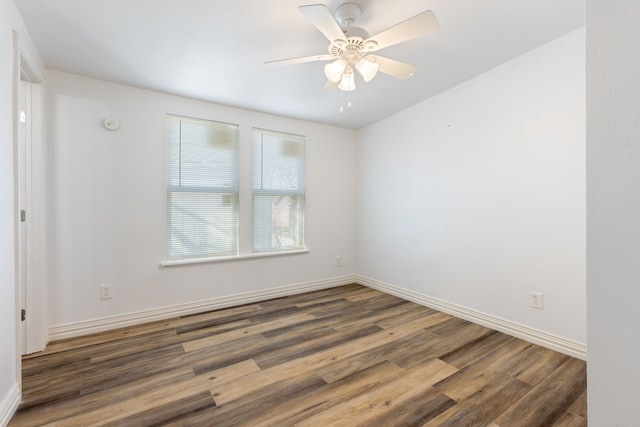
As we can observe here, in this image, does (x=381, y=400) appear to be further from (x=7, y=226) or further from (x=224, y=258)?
(x=7, y=226)

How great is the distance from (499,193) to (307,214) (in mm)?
2182

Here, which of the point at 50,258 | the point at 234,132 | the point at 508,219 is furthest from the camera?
the point at 234,132

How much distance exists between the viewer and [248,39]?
6.62ft

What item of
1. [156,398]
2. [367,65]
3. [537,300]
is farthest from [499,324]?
[156,398]

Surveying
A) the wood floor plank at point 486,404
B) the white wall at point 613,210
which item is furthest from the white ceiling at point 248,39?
the wood floor plank at point 486,404

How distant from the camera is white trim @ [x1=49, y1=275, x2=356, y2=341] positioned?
7.89 feet

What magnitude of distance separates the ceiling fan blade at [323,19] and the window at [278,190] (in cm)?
193

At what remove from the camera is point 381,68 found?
6.40 ft

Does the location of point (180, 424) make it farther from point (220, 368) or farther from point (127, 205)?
point (127, 205)

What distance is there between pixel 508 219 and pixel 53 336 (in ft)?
13.3

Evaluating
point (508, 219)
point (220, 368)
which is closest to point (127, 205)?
point (220, 368)

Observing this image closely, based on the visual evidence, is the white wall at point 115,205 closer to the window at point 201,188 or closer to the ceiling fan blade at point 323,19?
the window at point 201,188

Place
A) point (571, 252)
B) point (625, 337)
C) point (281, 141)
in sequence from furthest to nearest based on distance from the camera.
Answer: point (281, 141) → point (571, 252) → point (625, 337)

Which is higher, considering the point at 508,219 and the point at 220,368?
the point at 508,219
